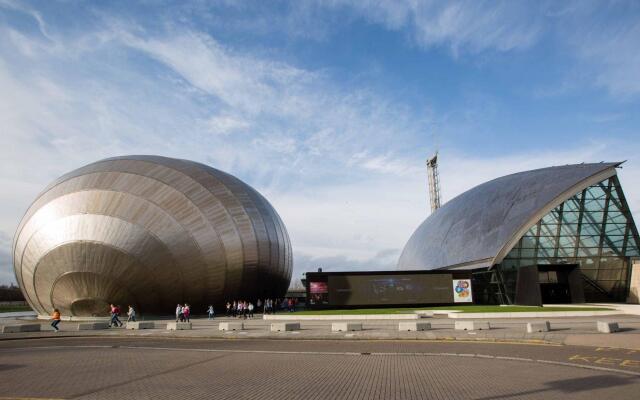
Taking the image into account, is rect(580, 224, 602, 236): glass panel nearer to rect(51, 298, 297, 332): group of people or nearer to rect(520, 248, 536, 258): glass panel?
rect(520, 248, 536, 258): glass panel

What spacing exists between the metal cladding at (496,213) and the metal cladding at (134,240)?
24739 millimetres

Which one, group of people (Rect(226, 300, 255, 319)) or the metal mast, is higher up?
the metal mast

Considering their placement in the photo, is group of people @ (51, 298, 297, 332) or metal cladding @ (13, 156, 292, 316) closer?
group of people @ (51, 298, 297, 332)

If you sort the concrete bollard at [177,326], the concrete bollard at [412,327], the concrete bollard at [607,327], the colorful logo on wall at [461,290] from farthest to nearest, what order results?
1. the colorful logo on wall at [461,290]
2. the concrete bollard at [177,326]
3. the concrete bollard at [412,327]
4. the concrete bollard at [607,327]

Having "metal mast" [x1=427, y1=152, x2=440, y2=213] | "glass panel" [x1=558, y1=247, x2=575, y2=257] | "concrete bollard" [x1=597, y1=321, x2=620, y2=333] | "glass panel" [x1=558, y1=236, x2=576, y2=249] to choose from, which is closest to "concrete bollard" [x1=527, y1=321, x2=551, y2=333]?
"concrete bollard" [x1=597, y1=321, x2=620, y2=333]

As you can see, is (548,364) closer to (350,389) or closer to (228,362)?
(350,389)

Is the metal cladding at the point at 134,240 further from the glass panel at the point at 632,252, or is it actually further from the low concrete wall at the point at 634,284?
the glass panel at the point at 632,252

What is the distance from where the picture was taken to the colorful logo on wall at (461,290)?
41344mm

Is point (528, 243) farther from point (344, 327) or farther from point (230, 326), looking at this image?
point (230, 326)

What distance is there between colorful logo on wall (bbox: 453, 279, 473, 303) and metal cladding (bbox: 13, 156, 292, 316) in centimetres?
1943

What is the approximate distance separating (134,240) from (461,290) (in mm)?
29524

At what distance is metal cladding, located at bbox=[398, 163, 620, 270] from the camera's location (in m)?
42.8

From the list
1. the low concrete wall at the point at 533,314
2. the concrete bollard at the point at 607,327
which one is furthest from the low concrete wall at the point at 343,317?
the concrete bollard at the point at 607,327

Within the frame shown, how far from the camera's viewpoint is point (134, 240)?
30.5 m
